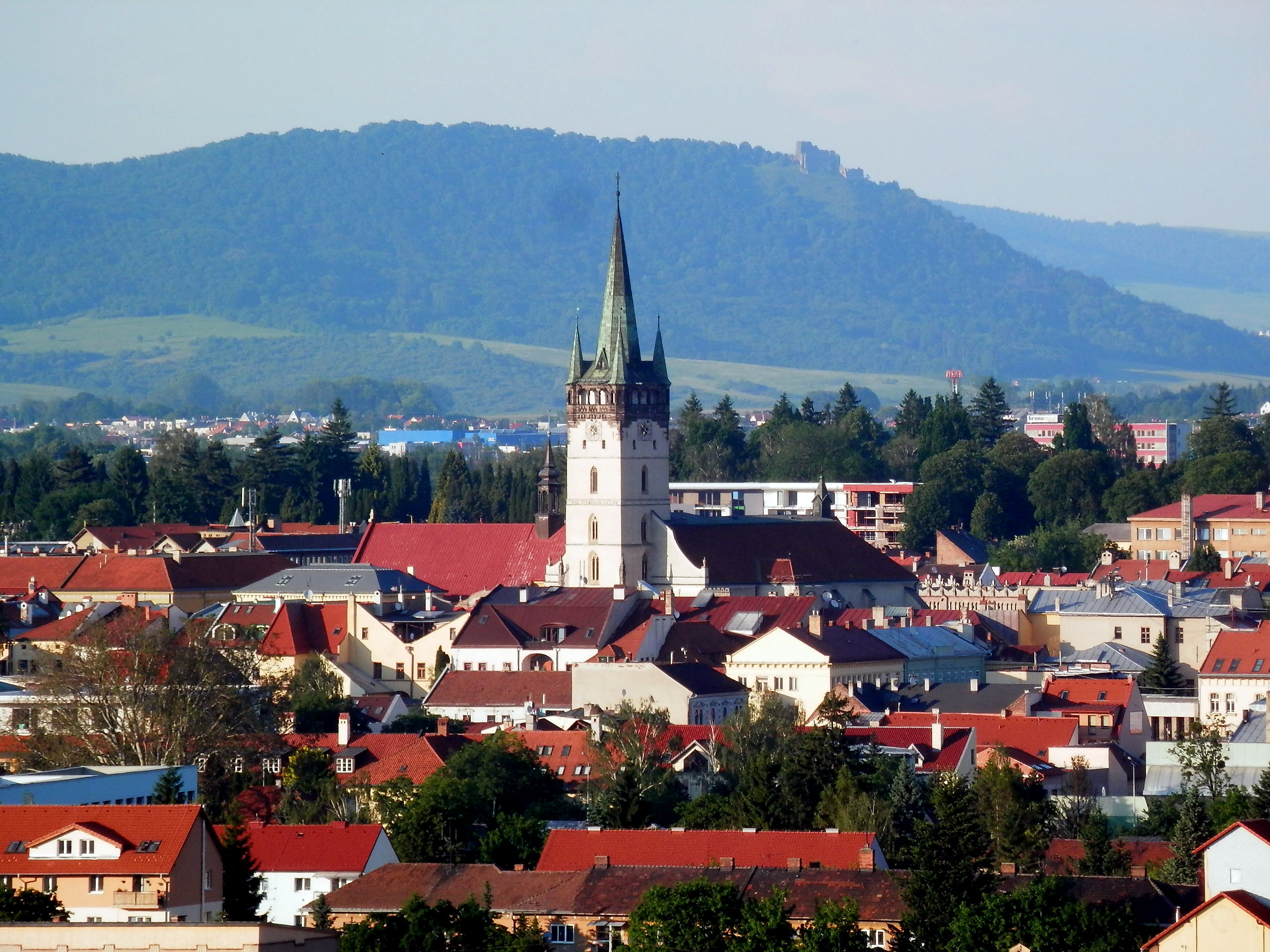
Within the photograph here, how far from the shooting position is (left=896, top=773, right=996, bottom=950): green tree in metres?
40.9

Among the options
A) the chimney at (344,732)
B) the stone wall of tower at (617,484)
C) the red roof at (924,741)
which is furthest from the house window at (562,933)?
the stone wall of tower at (617,484)

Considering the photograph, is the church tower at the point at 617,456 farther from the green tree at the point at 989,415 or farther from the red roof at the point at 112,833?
the green tree at the point at 989,415

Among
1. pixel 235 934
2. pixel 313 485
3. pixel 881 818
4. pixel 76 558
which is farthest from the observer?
pixel 313 485

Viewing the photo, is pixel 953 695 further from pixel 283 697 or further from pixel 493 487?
pixel 493 487

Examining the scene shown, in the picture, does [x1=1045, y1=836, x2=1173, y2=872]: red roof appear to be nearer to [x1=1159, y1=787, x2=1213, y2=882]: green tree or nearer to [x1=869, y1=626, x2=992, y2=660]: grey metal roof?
[x1=1159, y1=787, x2=1213, y2=882]: green tree

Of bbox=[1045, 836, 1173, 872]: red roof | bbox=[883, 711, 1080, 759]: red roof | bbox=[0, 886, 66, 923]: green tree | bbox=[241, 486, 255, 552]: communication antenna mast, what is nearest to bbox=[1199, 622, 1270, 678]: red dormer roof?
bbox=[883, 711, 1080, 759]: red roof

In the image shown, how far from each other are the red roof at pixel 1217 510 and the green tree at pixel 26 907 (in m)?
84.4

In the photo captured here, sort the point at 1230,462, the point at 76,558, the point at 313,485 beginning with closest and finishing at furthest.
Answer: the point at 76,558 < the point at 1230,462 < the point at 313,485

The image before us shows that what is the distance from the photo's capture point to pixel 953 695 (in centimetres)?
7425

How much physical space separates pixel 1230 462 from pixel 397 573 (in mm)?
48645

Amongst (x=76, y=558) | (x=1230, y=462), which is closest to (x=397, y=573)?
(x=76, y=558)

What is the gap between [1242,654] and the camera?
75.8 meters

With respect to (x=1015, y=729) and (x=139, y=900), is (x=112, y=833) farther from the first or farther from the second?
(x=1015, y=729)

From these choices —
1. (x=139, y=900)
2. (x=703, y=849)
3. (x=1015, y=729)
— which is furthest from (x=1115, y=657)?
(x=139, y=900)
